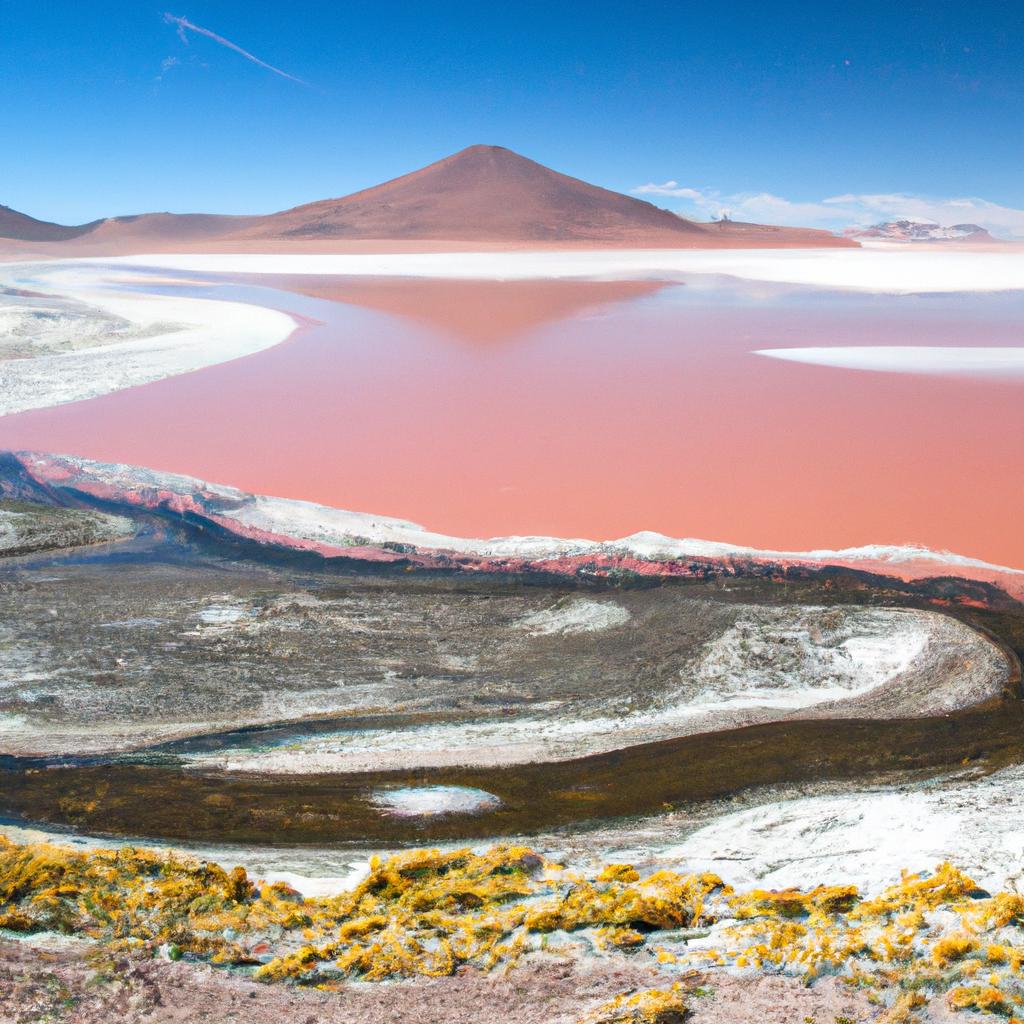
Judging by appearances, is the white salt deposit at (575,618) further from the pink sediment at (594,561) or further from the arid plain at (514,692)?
the pink sediment at (594,561)

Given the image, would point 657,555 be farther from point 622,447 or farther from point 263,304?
point 263,304

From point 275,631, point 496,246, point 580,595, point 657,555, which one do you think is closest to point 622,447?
point 657,555

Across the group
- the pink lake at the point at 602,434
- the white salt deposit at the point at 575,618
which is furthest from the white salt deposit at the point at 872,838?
the pink lake at the point at 602,434

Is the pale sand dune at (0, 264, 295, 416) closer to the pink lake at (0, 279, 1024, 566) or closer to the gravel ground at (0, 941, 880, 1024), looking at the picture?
the pink lake at (0, 279, 1024, 566)

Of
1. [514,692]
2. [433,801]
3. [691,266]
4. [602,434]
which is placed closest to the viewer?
[433,801]

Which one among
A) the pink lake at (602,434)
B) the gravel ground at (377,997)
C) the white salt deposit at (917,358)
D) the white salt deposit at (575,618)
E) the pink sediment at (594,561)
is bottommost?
the gravel ground at (377,997)

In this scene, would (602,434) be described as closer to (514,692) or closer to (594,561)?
(594,561)

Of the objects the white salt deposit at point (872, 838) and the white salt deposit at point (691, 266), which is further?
the white salt deposit at point (691, 266)

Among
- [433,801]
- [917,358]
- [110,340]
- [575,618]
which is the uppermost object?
[917,358]

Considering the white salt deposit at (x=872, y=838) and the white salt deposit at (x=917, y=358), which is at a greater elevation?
the white salt deposit at (x=917, y=358)

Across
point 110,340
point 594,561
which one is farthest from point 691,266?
point 594,561
